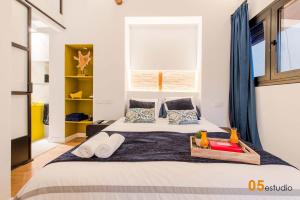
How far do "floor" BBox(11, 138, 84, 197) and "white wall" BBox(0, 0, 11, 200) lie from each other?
1.16ft

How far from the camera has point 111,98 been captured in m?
3.50

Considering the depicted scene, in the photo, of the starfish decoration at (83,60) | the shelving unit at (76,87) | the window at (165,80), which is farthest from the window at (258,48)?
the starfish decoration at (83,60)

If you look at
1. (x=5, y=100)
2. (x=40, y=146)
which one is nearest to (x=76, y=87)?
(x=40, y=146)

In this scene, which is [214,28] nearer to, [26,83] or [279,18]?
[279,18]

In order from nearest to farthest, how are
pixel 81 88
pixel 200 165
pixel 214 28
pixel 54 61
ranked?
pixel 200 165 → pixel 214 28 → pixel 54 61 → pixel 81 88

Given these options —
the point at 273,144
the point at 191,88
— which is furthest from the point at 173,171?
the point at 191,88

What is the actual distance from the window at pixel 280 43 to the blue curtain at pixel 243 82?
17cm

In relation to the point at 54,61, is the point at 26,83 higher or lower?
lower

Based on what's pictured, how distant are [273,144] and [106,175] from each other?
218cm

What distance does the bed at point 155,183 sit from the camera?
1.01 m

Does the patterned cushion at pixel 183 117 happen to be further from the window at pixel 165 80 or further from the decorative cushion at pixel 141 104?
the window at pixel 165 80

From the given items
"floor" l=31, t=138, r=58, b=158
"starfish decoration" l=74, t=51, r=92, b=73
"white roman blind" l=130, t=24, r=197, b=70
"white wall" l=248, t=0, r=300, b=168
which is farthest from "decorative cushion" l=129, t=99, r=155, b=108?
"floor" l=31, t=138, r=58, b=158

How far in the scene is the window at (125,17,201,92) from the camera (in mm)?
3713

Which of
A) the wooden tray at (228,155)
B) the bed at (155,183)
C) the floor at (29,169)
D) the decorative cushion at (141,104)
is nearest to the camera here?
the bed at (155,183)
